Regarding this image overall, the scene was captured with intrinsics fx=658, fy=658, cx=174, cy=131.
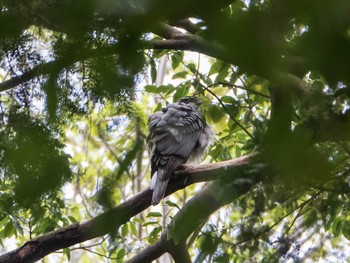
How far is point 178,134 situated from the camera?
4.23 meters

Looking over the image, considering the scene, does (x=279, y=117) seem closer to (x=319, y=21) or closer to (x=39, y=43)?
(x=319, y=21)

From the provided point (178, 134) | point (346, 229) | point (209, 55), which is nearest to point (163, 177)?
point (178, 134)

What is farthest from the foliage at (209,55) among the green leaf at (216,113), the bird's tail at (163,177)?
the bird's tail at (163,177)

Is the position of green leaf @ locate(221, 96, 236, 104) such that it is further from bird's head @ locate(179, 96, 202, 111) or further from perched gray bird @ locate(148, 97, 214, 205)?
bird's head @ locate(179, 96, 202, 111)

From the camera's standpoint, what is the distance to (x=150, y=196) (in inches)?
130

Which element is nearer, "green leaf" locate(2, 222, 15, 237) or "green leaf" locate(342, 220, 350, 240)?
"green leaf" locate(342, 220, 350, 240)

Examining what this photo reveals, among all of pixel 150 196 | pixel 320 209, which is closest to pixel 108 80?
pixel 320 209

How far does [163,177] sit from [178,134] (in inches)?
23.9

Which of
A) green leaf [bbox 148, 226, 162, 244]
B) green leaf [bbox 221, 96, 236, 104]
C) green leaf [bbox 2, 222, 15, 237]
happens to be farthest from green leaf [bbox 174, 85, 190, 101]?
green leaf [bbox 2, 222, 15, 237]

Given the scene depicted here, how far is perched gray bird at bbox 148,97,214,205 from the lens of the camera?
4.00 m

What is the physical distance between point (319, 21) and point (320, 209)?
0.75 m

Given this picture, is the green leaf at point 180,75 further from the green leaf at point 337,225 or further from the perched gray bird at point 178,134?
the green leaf at point 337,225

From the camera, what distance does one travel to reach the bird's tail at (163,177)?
3.34 m

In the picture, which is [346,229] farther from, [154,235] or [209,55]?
[209,55]
